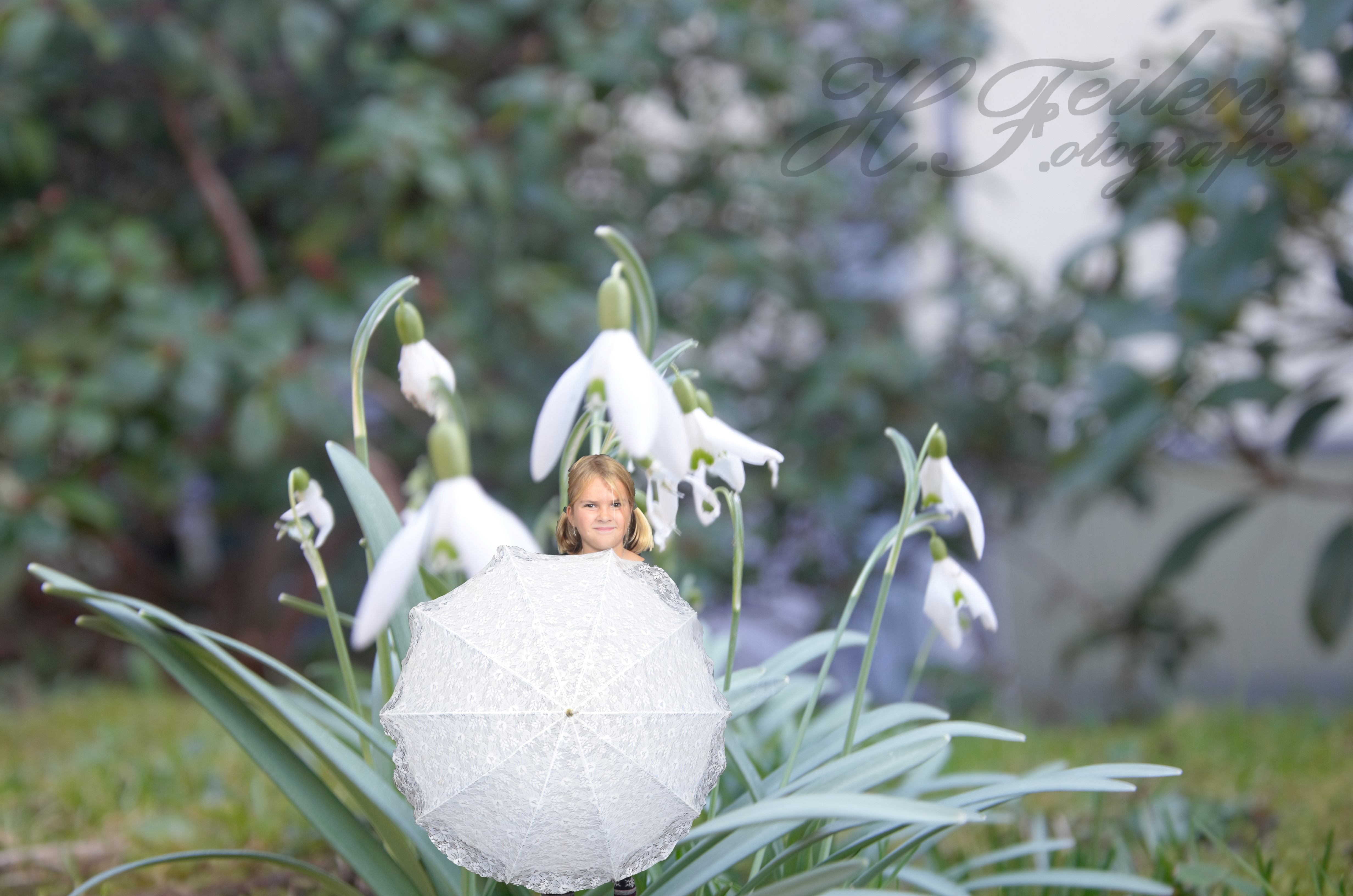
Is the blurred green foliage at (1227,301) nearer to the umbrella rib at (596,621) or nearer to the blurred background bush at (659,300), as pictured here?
the blurred background bush at (659,300)

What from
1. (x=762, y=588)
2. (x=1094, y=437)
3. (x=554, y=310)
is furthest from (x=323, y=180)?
(x=1094, y=437)

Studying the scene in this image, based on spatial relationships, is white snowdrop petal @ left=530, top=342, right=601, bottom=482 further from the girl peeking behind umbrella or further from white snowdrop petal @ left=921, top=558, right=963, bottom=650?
white snowdrop petal @ left=921, top=558, right=963, bottom=650

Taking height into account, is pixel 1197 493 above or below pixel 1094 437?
below

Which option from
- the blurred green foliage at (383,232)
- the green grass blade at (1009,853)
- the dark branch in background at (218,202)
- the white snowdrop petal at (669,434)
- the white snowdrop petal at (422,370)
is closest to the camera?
the white snowdrop petal at (669,434)

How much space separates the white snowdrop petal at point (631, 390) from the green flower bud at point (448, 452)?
0.09 metres

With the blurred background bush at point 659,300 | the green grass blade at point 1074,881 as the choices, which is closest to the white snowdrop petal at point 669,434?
the green grass blade at point 1074,881

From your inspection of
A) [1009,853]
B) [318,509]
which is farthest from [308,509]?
[1009,853]

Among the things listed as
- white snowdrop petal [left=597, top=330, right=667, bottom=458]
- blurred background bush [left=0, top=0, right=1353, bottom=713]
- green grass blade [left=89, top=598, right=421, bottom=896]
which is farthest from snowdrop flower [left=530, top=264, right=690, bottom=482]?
blurred background bush [left=0, top=0, right=1353, bottom=713]

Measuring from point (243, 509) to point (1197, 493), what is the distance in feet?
9.31

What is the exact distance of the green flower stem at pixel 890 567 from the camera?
0.73 meters

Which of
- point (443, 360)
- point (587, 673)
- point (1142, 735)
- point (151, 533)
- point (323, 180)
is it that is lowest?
point (1142, 735)

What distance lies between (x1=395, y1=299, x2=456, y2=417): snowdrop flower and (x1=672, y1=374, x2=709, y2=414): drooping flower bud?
15 cm

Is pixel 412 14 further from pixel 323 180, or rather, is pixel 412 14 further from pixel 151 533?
pixel 151 533

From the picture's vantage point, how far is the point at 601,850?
1.98 ft
